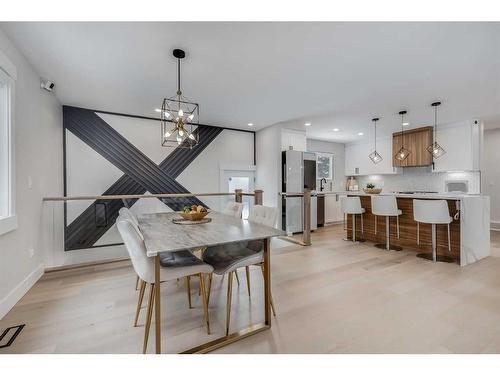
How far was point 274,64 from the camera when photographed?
277 centimetres

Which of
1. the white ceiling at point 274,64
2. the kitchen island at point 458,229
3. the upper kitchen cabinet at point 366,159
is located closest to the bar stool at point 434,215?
the kitchen island at point 458,229

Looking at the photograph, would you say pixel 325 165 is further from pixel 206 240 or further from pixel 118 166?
pixel 206 240

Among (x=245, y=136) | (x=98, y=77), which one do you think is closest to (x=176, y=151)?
(x=245, y=136)

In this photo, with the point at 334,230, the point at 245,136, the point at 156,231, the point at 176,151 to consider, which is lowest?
the point at 334,230

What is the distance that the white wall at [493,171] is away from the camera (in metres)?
5.91

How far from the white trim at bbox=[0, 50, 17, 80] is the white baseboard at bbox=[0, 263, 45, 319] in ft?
6.90

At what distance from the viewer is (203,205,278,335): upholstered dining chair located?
192 cm

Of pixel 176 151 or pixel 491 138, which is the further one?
pixel 491 138

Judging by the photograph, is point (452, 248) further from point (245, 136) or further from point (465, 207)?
point (245, 136)

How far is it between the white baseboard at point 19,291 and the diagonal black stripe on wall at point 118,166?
68cm

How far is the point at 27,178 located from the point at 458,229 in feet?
19.0

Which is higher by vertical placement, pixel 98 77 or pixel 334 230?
pixel 98 77
